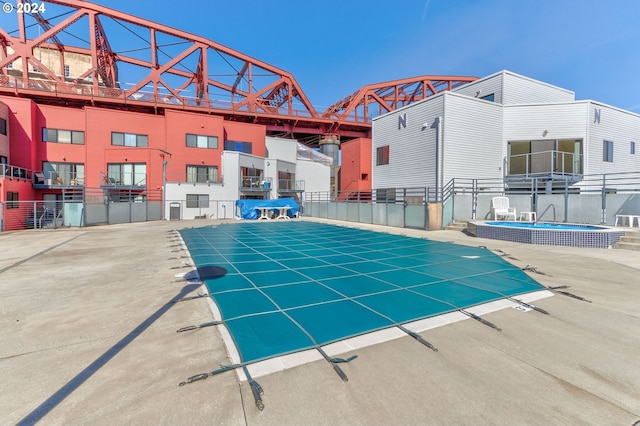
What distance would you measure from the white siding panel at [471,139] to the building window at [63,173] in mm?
30323

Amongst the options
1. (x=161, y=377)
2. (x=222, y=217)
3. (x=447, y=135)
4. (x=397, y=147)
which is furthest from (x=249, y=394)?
(x=222, y=217)

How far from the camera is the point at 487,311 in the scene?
371cm

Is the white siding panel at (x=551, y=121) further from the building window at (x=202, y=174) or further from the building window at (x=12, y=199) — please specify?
the building window at (x=12, y=199)

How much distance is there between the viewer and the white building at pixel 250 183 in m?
25.2

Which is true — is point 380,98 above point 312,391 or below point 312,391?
above

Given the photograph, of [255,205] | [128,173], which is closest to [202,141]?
[128,173]

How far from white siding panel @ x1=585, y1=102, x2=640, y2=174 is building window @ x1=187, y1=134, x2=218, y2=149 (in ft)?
95.0

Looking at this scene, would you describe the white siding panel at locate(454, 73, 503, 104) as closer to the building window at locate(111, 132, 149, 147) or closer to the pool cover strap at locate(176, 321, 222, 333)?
the pool cover strap at locate(176, 321, 222, 333)

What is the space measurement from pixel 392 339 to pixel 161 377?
7.17ft

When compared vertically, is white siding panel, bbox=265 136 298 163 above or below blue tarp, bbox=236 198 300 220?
above

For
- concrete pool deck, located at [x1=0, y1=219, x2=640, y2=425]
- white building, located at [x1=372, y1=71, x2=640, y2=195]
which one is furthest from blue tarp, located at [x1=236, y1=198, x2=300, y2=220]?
concrete pool deck, located at [x1=0, y1=219, x2=640, y2=425]

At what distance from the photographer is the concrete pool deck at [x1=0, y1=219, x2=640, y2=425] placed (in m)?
1.91

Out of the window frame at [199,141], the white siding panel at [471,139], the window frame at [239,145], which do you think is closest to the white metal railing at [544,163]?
the white siding panel at [471,139]

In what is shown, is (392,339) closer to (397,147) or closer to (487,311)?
(487,311)
